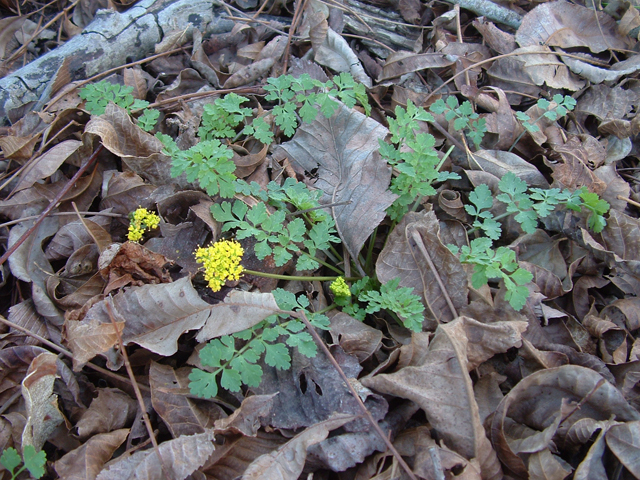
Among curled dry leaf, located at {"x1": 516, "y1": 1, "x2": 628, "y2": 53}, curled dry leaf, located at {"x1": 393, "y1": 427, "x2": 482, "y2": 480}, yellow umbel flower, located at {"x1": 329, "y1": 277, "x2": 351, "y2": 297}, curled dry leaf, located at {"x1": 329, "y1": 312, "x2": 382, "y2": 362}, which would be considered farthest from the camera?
curled dry leaf, located at {"x1": 516, "y1": 1, "x2": 628, "y2": 53}

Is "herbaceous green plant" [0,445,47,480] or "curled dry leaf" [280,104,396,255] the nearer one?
"herbaceous green plant" [0,445,47,480]

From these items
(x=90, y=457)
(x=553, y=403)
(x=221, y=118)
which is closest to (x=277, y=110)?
(x=221, y=118)

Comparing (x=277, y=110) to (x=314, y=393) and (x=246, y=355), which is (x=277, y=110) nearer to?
(x=246, y=355)

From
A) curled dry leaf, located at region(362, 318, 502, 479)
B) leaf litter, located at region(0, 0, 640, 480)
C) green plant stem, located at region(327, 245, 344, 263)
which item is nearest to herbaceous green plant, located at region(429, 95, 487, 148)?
leaf litter, located at region(0, 0, 640, 480)

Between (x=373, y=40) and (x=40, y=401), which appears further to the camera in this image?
(x=373, y=40)

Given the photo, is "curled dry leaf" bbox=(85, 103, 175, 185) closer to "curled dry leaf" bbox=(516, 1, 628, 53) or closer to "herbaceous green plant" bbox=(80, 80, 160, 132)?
"herbaceous green plant" bbox=(80, 80, 160, 132)

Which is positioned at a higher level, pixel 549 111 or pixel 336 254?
pixel 549 111

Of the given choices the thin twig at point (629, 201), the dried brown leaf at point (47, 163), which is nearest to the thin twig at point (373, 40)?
the thin twig at point (629, 201)
